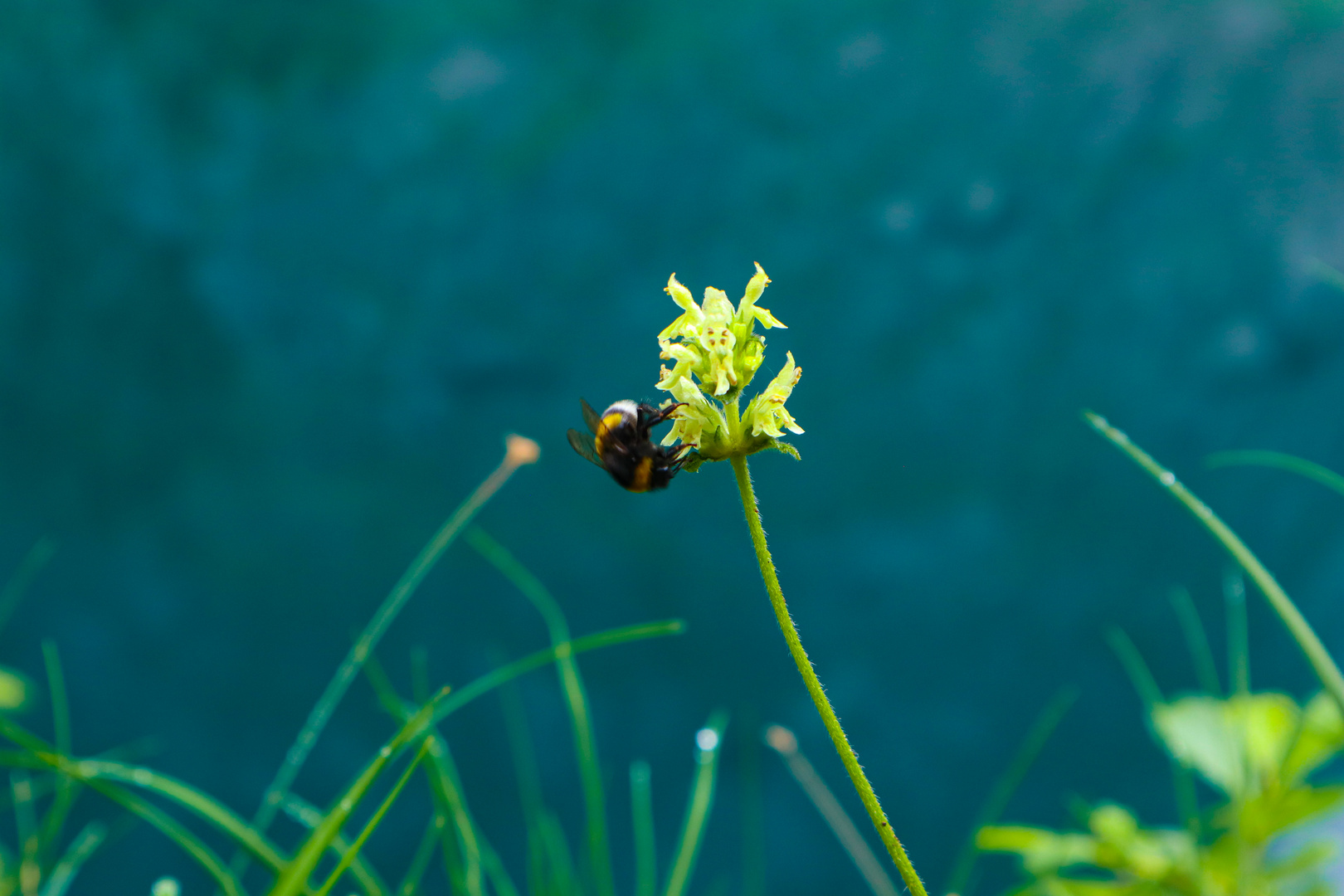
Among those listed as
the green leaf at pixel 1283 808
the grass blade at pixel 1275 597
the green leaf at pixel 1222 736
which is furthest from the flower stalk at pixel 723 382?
the green leaf at pixel 1222 736

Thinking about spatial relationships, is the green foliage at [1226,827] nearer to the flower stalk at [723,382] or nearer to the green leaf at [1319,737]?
the green leaf at [1319,737]

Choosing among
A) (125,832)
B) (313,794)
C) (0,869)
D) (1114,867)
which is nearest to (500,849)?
(313,794)

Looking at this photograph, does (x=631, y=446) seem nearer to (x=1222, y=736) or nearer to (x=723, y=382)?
(x=723, y=382)

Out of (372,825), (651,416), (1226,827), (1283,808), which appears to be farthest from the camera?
(1226,827)

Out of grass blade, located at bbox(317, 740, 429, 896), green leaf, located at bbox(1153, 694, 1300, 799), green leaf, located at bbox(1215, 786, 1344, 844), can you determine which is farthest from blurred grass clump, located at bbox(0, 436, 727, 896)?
green leaf, located at bbox(1153, 694, 1300, 799)

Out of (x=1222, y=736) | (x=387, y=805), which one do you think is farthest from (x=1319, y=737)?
(x=387, y=805)

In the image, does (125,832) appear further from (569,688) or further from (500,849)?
(569,688)
